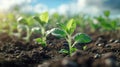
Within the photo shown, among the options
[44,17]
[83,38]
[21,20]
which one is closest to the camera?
[83,38]

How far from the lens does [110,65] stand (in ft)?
6.55

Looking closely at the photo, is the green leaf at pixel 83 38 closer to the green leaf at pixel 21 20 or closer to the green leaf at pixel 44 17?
the green leaf at pixel 44 17

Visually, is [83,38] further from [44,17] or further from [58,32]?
[44,17]

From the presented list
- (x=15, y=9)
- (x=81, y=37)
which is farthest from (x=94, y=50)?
(x=15, y=9)

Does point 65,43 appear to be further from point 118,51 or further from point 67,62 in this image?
point 67,62

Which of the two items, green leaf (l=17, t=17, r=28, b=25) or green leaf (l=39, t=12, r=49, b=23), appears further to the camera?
green leaf (l=17, t=17, r=28, b=25)

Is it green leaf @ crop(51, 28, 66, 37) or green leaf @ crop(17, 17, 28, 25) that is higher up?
green leaf @ crop(17, 17, 28, 25)

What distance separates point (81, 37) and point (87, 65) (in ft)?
3.24

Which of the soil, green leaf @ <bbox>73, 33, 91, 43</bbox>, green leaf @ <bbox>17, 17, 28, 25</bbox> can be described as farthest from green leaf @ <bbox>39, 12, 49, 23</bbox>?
green leaf @ <bbox>73, 33, 91, 43</bbox>

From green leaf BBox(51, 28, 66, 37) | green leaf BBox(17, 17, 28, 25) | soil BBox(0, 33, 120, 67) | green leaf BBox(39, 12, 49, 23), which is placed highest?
green leaf BBox(17, 17, 28, 25)

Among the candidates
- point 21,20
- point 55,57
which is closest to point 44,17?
point 21,20

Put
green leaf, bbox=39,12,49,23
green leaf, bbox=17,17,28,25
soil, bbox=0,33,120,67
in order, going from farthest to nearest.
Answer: green leaf, bbox=17,17,28,25
green leaf, bbox=39,12,49,23
soil, bbox=0,33,120,67

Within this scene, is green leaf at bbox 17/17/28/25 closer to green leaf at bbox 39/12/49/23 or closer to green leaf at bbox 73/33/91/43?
green leaf at bbox 39/12/49/23

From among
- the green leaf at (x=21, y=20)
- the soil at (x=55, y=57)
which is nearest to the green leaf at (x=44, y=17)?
the soil at (x=55, y=57)
